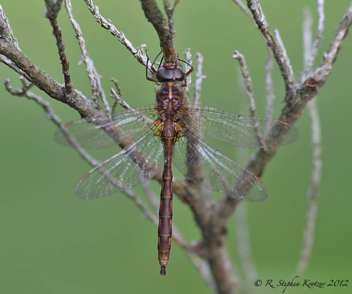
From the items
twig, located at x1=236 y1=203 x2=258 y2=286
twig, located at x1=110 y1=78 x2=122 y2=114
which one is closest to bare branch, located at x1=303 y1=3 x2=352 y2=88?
twig, located at x1=110 y1=78 x2=122 y2=114

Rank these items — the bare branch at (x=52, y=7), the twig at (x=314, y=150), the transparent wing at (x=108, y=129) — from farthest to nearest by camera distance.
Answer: the twig at (x=314, y=150) < the transparent wing at (x=108, y=129) < the bare branch at (x=52, y=7)

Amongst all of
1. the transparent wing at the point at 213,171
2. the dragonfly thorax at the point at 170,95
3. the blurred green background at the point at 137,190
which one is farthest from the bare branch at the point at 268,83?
the blurred green background at the point at 137,190

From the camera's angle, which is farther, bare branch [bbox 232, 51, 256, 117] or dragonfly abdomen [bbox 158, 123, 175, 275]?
dragonfly abdomen [bbox 158, 123, 175, 275]

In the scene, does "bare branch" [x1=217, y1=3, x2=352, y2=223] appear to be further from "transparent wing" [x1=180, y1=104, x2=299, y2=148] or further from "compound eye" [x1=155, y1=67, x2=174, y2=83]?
"compound eye" [x1=155, y1=67, x2=174, y2=83]

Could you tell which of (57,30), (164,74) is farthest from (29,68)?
(164,74)

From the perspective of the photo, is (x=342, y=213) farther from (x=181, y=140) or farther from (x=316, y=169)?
(x=181, y=140)

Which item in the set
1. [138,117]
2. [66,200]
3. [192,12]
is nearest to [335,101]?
[192,12]

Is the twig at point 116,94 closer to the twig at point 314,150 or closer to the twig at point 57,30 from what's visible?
→ the twig at point 57,30

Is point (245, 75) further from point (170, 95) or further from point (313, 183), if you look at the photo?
point (313, 183)
